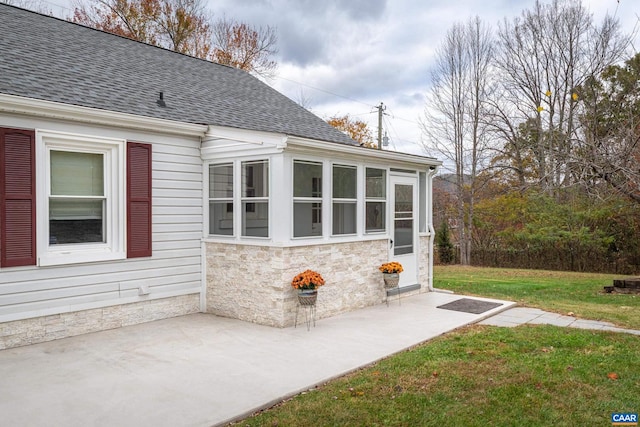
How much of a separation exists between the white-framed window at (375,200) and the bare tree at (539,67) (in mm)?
10957

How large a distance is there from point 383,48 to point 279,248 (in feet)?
34.2

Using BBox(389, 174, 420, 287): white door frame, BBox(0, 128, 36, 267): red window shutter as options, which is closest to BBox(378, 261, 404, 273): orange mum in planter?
BBox(389, 174, 420, 287): white door frame

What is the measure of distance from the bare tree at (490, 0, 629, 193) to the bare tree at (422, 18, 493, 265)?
1.03 meters

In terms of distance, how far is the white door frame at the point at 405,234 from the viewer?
7.94 m

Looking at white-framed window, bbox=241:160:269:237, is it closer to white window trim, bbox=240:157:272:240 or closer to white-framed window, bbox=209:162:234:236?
white window trim, bbox=240:157:272:240

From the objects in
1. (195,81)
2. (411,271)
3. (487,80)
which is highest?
(487,80)

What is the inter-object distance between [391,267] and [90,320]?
435 cm

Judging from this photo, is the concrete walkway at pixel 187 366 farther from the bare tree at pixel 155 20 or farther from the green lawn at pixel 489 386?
the bare tree at pixel 155 20

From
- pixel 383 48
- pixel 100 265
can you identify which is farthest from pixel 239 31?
pixel 100 265

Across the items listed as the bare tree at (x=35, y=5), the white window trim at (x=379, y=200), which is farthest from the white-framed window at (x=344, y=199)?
the bare tree at (x=35, y=5)

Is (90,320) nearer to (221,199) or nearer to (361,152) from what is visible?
(221,199)

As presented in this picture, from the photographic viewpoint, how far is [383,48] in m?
14.5

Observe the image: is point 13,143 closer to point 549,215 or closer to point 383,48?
point 383,48

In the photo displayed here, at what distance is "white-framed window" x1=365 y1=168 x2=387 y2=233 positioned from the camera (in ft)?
24.5
